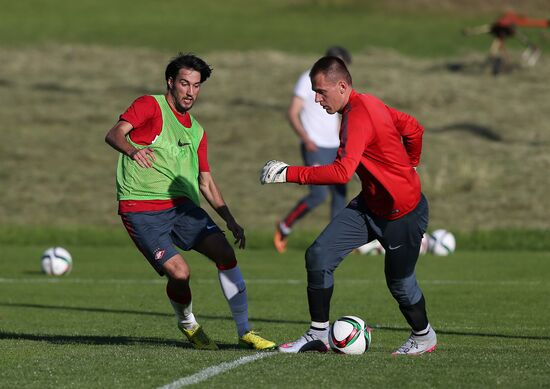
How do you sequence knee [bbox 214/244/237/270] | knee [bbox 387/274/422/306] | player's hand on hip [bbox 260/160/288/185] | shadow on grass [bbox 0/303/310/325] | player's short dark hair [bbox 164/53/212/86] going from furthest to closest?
shadow on grass [bbox 0/303/310/325], knee [bbox 214/244/237/270], player's short dark hair [bbox 164/53/212/86], knee [bbox 387/274/422/306], player's hand on hip [bbox 260/160/288/185]

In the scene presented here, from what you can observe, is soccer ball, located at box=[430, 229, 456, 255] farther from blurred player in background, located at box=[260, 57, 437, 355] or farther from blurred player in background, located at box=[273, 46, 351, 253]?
blurred player in background, located at box=[260, 57, 437, 355]

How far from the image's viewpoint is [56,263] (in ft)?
58.7

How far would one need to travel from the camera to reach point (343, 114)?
9875mm

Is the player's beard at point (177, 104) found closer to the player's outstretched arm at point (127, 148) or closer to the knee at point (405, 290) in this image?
the player's outstretched arm at point (127, 148)

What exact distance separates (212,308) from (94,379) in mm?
6005

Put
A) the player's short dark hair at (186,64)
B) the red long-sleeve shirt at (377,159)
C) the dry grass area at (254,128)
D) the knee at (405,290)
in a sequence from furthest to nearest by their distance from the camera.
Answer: the dry grass area at (254,128), the player's short dark hair at (186,64), the knee at (405,290), the red long-sleeve shirt at (377,159)

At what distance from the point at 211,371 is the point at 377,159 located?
2.17 meters

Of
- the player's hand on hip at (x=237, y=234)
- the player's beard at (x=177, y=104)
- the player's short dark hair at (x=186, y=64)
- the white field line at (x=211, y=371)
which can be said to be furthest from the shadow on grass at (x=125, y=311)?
the player's short dark hair at (x=186, y=64)

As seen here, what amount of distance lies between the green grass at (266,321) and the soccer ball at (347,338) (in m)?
0.25

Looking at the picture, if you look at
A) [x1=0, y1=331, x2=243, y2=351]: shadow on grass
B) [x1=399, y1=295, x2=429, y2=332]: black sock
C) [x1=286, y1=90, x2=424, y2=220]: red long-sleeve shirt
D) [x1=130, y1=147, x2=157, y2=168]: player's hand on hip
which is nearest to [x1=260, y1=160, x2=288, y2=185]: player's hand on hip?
[x1=286, y1=90, x2=424, y2=220]: red long-sleeve shirt

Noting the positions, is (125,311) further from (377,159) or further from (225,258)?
(377,159)

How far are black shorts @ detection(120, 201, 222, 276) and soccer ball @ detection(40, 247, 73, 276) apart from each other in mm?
7253

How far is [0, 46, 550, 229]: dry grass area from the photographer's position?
27.0m

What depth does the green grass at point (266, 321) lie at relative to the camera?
28.8 ft
